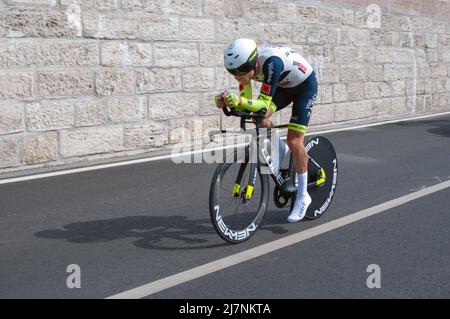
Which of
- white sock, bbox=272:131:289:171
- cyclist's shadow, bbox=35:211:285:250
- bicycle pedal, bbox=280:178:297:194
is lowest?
cyclist's shadow, bbox=35:211:285:250

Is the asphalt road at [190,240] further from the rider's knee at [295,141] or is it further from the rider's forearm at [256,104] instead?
the rider's forearm at [256,104]

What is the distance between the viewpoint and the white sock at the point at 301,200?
18.8 feet

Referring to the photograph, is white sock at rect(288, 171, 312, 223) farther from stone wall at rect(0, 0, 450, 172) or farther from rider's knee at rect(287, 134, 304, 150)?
stone wall at rect(0, 0, 450, 172)

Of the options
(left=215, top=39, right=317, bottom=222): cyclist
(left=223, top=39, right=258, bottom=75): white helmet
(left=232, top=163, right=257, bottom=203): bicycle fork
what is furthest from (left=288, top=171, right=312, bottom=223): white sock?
(left=223, top=39, right=258, bottom=75): white helmet

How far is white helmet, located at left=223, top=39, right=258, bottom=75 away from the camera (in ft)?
15.9

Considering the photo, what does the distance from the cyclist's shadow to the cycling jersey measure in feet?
3.52

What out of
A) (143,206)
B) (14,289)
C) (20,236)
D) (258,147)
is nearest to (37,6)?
(143,206)

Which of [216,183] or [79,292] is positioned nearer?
[79,292]

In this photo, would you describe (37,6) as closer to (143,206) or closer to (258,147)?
(143,206)

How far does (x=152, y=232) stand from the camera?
551 cm

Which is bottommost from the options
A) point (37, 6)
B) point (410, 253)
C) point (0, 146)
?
point (410, 253)

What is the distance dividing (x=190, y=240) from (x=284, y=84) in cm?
161

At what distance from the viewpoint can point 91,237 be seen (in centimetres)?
535

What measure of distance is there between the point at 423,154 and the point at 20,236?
256 inches
